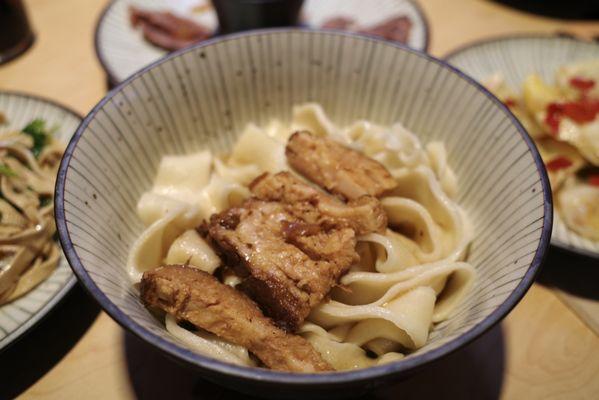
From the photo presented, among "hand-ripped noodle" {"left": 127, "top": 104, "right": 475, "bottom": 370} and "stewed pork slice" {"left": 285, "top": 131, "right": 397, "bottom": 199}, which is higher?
"stewed pork slice" {"left": 285, "top": 131, "right": 397, "bottom": 199}

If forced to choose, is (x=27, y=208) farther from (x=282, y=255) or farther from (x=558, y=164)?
(x=558, y=164)

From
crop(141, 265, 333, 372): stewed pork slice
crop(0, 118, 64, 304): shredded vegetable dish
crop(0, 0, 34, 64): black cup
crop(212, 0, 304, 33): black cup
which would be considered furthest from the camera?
crop(0, 0, 34, 64): black cup

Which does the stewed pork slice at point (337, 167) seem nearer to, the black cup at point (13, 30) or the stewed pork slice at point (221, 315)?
the stewed pork slice at point (221, 315)

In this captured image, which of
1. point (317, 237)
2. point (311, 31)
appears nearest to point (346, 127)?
point (311, 31)

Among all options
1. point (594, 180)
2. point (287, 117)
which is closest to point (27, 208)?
point (287, 117)

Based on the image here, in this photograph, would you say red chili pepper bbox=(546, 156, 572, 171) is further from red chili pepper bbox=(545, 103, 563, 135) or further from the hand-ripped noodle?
the hand-ripped noodle

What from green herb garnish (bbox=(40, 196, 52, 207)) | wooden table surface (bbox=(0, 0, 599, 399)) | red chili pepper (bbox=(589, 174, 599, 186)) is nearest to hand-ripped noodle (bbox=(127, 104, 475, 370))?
wooden table surface (bbox=(0, 0, 599, 399))
